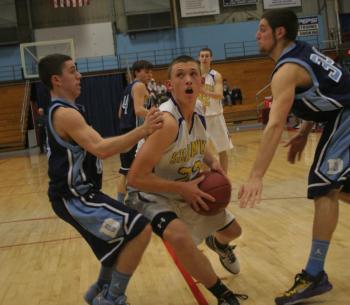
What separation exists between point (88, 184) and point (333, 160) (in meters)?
1.44

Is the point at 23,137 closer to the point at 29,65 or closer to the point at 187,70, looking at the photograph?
the point at 29,65

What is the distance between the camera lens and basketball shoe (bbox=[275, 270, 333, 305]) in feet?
10.5

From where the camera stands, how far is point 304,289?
126 inches

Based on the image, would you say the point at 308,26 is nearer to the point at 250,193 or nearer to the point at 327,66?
the point at 327,66

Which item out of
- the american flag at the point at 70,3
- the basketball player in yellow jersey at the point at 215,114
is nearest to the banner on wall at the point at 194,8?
the american flag at the point at 70,3

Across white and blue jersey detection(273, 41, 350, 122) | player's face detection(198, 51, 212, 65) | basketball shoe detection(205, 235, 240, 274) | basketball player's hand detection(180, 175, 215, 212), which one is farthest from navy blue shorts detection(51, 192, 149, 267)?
player's face detection(198, 51, 212, 65)

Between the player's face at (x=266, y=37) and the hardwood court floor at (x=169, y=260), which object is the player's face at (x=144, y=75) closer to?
the hardwood court floor at (x=169, y=260)

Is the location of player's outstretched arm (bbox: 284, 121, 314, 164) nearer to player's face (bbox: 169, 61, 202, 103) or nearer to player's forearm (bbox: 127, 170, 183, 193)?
player's face (bbox: 169, 61, 202, 103)

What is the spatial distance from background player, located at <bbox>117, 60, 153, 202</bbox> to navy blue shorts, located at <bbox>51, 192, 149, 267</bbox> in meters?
2.65

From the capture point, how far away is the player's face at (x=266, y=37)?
3217 mm

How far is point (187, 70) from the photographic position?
A: 11.1ft

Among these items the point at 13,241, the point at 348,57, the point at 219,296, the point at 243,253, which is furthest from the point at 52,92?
the point at 348,57

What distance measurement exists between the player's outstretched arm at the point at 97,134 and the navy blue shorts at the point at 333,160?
0.98 meters

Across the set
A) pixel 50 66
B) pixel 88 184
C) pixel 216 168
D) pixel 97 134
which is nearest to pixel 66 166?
pixel 88 184
